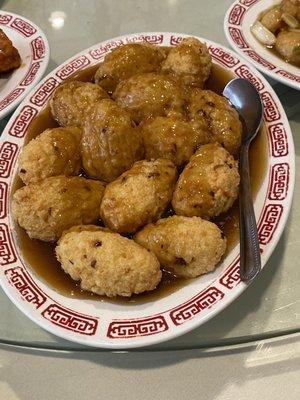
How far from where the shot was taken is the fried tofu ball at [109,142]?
5.29 ft

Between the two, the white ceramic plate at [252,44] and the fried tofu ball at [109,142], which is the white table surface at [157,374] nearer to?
the fried tofu ball at [109,142]

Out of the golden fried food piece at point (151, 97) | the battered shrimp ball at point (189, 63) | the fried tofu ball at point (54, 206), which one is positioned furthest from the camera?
the battered shrimp ball at point (189, 63)

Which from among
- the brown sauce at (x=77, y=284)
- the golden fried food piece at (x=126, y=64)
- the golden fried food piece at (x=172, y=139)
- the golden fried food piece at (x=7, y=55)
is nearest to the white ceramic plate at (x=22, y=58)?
the golden fried food piece at (x=7, y=55)

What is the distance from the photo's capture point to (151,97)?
179cm

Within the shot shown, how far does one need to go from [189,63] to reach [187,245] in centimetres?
86

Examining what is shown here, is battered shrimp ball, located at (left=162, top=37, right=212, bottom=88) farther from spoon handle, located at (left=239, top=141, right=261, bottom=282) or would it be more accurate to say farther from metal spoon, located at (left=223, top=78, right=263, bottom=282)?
spoon handle, located at (left=239, top=141, right=261, bottom=282)

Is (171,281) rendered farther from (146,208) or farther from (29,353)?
(29,353)

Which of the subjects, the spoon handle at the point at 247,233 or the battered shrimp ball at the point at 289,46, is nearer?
the spoon handle at the point at 247,233

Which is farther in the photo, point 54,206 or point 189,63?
point 189,63

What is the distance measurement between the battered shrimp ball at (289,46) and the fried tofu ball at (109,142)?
2.97ft

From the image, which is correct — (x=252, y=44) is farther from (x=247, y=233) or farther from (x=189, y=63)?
(x=247, y=233)

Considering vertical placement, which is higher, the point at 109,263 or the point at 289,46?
the point at 289,46

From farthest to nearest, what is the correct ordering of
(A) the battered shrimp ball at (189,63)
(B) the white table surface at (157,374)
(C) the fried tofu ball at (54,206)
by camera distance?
(A) the battered shrimp ball at (189,63) < (C) the fried tofu ball at (54,206) < (B) the white table surface at (157,374)

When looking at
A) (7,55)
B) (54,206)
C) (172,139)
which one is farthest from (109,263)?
(7,55)
